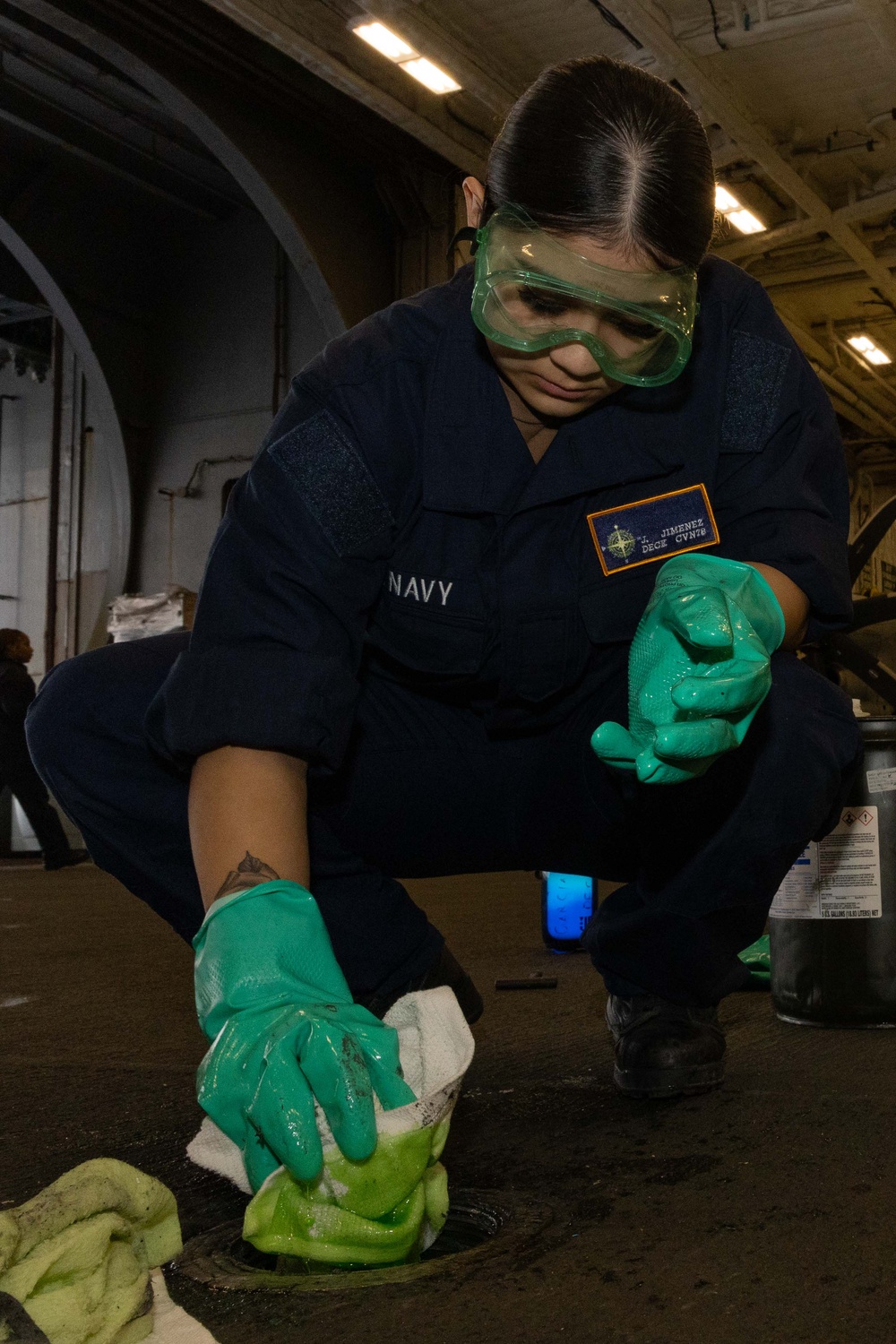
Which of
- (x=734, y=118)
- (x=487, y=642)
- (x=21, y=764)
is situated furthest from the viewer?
(x=21, y=764)

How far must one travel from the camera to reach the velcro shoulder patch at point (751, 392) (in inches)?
52.0

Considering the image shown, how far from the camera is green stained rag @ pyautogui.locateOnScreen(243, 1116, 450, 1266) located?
80 cm

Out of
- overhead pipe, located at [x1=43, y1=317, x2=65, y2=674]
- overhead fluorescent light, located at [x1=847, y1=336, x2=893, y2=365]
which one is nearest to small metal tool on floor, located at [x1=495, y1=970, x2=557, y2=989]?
overhead pipe, located at [x1=43, y1=317, x2=65, y2=674]

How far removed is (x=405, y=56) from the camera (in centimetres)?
439

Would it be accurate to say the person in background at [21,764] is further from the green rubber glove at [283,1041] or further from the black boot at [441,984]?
the green rubber glove at [283,1041]

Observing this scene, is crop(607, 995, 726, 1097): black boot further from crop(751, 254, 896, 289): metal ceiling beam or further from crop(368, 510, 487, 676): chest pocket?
crop(751, 254, 896, 289): metal ceiling beam

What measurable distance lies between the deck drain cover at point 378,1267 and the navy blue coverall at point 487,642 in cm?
40

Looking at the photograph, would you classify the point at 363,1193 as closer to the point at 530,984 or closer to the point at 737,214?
the point at 530,984

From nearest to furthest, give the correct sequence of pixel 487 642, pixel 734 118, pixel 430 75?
pixel 487 642, pixel 430 75, pixel 734 118

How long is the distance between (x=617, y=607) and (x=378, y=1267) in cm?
70

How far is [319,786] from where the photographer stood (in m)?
1.34

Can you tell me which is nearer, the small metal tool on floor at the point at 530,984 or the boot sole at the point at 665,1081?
the boot sole at the point at 665,1081

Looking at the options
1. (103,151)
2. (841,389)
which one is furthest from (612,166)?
(841,389)

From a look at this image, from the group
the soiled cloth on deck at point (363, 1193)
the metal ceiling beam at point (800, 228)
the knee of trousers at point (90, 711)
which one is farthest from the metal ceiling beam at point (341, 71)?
the soiled cloth on deck at point (363, 1193)
